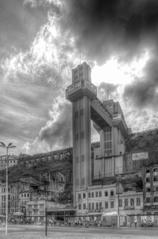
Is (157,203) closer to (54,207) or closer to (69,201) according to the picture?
(54,207)

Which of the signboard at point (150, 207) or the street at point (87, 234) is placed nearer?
the street at point (87, 234)

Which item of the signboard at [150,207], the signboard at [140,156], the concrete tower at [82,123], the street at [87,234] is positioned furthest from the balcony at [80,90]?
the street at [87,234]

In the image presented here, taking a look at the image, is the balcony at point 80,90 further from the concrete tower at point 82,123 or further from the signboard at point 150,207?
the signboard at point 150,207

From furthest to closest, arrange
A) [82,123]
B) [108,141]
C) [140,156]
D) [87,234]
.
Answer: [108,141] → [140,156] → [82,123] → [87,234]

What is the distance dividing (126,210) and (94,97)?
216 ft

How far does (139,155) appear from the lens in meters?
177

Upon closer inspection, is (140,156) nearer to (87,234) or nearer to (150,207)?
(150,207)

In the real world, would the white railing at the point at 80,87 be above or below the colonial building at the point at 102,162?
above

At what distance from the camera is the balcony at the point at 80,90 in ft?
544

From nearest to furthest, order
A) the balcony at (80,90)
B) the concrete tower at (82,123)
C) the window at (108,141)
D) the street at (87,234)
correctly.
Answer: the street at (87,234) < the concrete tower at (82,123) < the balcony at (80,90) < the window at (108,141)

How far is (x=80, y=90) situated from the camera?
166m

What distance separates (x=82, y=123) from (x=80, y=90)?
1487cm

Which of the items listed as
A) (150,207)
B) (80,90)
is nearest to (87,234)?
(150,207)

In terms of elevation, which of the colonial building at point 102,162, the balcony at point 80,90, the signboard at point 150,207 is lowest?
the signboard at point 150,207
